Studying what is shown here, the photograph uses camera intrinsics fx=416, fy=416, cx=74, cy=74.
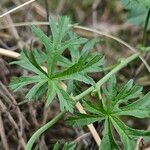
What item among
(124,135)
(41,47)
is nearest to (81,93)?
(124,135)

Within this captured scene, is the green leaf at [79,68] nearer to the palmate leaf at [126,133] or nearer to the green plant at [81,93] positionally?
the green plant at [81,93]

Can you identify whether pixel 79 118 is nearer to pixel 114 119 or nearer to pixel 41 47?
pixel 114 119

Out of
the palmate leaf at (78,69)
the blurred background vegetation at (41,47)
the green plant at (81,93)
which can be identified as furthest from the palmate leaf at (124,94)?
the blurred background vegetation at (41,47)

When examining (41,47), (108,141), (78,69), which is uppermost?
(41,47)

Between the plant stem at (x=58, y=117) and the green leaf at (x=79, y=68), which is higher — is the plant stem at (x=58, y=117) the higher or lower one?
the lower one

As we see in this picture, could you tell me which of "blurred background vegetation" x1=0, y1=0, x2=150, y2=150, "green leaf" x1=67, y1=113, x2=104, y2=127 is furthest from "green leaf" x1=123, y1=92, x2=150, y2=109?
"blurred background vegetation" x1=0, y1=0, x2=150, y2=150

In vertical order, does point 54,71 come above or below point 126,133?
above

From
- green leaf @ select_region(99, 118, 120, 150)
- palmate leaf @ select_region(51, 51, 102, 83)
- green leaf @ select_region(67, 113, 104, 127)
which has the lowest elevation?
green leaf @ select_region(99, 118, 120, 150)

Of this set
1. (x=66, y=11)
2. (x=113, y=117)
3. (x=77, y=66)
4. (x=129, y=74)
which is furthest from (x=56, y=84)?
(x=66, y=11)

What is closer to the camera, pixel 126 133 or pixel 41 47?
pixel 126 133

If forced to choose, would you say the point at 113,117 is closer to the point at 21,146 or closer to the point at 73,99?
the point at 73,99

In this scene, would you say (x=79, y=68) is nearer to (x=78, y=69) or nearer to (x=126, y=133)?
(x=78, y=69)

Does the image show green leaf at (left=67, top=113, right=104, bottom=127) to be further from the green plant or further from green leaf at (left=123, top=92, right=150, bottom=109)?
green leaf at (left=123, top=92, right=150, bottom=109)
